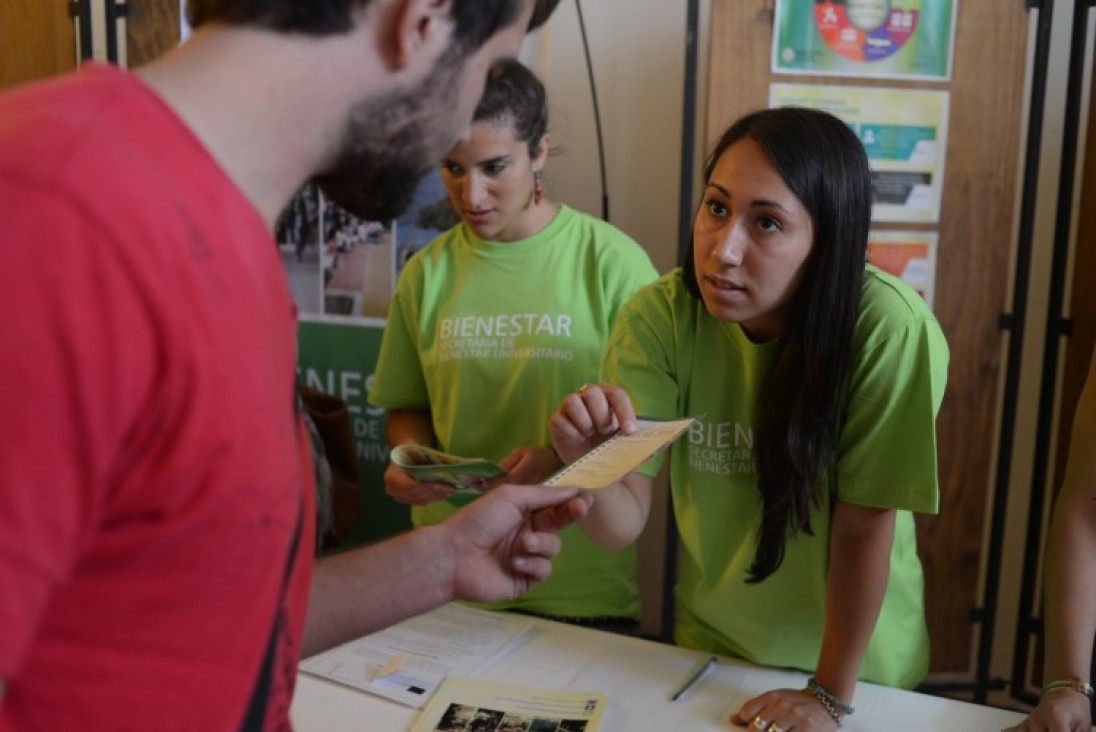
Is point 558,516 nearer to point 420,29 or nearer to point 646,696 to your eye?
point 646,696

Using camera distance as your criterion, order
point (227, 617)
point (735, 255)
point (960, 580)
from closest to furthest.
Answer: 1. point (227, 617)
2. point (735, 255)
3. point (960, 580)

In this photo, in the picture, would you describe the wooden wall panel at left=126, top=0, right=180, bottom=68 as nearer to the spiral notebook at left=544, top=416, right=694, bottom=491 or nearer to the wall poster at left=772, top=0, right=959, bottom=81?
the wall poster at left=772, top=0, right=959, bottom=81

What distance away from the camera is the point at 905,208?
7.80ft

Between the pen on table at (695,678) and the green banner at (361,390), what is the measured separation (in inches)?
57.0

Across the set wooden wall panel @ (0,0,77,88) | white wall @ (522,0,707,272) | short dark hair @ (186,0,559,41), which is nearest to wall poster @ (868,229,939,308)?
white wall @ (522,0,707,272)

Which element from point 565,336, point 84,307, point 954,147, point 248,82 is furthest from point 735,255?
point 954,147

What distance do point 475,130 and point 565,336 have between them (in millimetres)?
418

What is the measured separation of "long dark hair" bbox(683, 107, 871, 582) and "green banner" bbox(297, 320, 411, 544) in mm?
1563

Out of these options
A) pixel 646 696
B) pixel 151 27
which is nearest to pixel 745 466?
pixel 646 696

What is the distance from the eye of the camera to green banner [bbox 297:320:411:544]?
111 inches

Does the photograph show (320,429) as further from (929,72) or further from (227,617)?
(227,617)

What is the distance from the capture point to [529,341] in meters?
1.95

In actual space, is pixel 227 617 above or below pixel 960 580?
above

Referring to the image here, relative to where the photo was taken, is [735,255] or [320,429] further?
[320,429]
